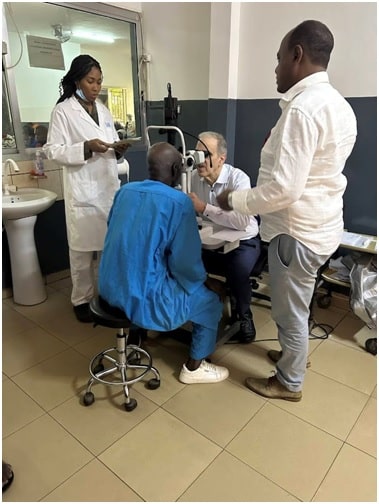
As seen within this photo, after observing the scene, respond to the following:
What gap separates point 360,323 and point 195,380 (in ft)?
4.26

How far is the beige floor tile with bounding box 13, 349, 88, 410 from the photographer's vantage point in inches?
71.4

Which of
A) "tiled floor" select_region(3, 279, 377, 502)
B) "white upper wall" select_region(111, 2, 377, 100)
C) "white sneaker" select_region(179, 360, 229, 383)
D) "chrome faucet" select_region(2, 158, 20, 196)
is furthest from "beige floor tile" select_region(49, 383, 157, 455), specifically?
"white upper wall" select_region(111, 2, 377, 100)

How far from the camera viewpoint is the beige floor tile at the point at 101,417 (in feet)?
Answer: 5.17

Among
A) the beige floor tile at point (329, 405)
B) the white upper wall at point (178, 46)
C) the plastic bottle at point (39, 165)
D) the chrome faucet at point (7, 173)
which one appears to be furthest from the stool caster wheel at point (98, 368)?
the white upper wall at point (178, 46)

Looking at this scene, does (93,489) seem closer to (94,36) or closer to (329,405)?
(329,405)

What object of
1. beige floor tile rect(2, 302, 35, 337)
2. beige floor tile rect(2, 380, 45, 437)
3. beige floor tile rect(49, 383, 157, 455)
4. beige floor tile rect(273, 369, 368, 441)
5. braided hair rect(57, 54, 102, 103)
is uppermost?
braided hair rect(57, 54, 102, 103)

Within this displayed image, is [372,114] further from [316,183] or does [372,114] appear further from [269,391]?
[269,391]

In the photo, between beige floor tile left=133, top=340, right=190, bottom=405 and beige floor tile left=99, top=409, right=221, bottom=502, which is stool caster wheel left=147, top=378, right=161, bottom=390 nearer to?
beige floor tile left=133, top=340, right=190, bottom=405

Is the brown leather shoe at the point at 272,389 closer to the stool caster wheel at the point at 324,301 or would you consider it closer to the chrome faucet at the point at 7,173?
the stool caster wheel at the point at 324,301

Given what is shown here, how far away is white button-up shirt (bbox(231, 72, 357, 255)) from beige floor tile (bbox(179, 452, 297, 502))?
3.10 feet

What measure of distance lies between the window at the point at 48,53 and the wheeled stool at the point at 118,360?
1699 millimetres

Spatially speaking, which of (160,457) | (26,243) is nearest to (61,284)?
(26,243)

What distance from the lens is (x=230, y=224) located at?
6.64 ft

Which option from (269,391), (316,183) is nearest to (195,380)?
(269,391)
